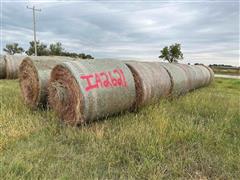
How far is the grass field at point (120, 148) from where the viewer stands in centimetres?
288

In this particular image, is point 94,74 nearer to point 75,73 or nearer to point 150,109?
point 75,73

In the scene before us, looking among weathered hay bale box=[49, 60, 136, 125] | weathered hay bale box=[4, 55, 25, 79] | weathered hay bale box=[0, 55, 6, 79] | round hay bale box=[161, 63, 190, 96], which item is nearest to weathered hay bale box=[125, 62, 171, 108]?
weathered hay bale box=[49, 60, 136, 125]

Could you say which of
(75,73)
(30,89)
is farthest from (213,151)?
(30,89)

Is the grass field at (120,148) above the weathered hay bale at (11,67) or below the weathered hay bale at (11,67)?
below

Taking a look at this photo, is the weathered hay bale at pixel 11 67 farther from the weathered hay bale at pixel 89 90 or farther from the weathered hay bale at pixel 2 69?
the weathered hay bale at pixel 89 90

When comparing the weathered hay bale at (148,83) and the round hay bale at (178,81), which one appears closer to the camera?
the weathered hay bale at (148,83)

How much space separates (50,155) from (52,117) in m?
1.68

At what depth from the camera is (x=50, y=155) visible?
323 cm

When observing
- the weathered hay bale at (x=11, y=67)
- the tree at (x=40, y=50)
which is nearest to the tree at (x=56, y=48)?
the tree at (x=40, y=50)

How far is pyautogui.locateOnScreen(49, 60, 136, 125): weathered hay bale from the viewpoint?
4.27 m

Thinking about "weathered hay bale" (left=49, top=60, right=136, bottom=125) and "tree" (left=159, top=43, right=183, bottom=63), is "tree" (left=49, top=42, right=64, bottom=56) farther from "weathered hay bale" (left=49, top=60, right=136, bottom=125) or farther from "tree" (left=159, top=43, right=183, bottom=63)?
"weathered hay bale" (left=49, top=60, right=136, bottom=125)

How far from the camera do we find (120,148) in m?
3.53

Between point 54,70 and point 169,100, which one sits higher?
point 54,70

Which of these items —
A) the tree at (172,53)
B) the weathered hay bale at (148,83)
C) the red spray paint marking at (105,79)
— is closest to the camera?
the red spray paint marking at (105,79)
